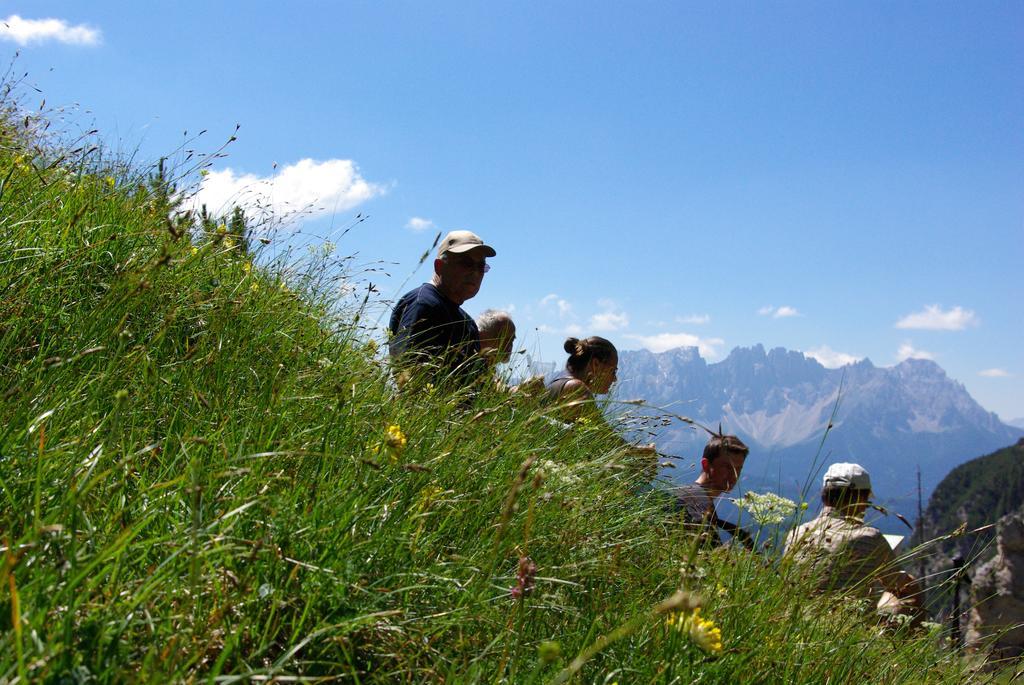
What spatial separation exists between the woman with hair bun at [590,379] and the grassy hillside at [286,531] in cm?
53

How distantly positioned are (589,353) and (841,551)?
107 inches

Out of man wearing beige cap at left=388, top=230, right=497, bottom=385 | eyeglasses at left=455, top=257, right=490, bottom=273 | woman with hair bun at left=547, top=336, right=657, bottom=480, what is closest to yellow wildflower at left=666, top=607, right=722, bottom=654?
woman with hair bun at left=547, top=336, right=657, bottom=480

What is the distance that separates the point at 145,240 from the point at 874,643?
302 centimetres

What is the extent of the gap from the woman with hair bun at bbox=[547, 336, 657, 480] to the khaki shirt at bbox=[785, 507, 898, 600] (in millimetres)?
788

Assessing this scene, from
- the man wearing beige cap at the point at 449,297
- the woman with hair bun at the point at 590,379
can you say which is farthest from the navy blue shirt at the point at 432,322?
the woman with hair bun at the point at 590,379

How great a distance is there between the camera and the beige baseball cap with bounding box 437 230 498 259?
4.92m

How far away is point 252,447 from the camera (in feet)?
5.98

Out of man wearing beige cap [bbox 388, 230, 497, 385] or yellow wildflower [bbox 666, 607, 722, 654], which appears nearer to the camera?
yellow wildflower [bbox 666, 607, 722, 654]

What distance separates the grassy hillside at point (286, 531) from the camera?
1.26 meters

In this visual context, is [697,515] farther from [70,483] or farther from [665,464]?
[70,483]

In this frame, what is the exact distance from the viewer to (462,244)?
496 cm

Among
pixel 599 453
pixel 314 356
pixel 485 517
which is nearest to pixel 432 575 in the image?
pixel 485 517

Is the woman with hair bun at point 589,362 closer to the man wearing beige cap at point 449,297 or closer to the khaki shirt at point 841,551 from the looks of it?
the man wearing beige cap at point 449,297

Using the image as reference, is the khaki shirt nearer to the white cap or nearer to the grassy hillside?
the grassy hillside
